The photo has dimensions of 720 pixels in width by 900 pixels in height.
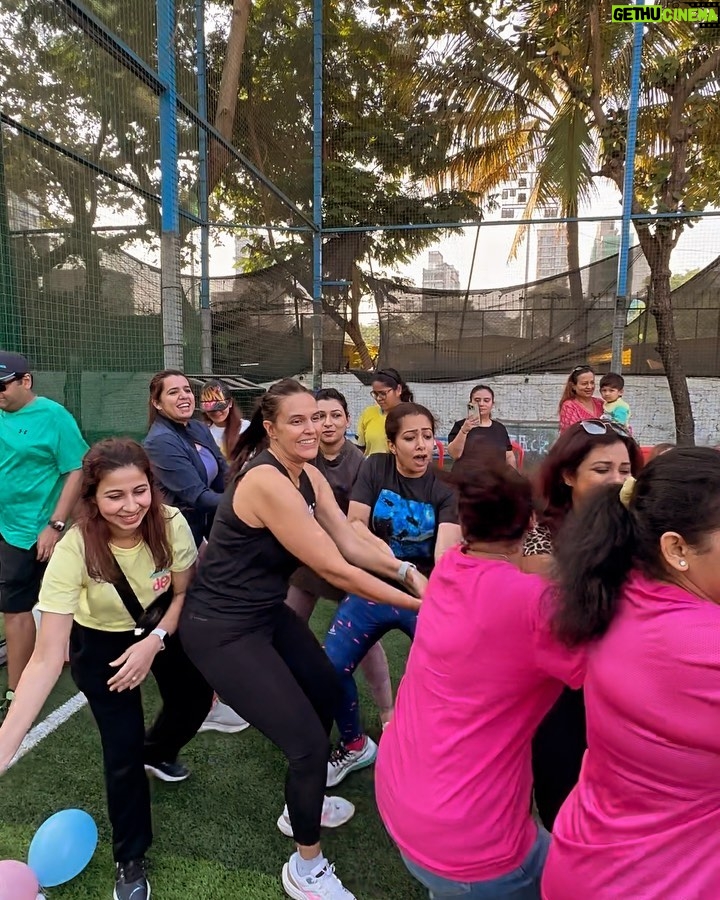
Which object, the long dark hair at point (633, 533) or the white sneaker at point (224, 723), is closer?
the long dark hair at point (633, 533)

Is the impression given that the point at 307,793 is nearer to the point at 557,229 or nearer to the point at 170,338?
the point at 170,338

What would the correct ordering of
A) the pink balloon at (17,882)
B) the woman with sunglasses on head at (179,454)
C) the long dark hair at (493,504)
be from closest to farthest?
1. the long dark hair at (493,504)
2. the pink balloon at (17,882)
3. the woman with sunglasses on head at (179,454)

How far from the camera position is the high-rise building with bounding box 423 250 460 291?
934cm

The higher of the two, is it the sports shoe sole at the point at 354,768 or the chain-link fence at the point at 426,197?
the chain-link fence at the point at 426,197

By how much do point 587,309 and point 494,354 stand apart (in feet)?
4.89

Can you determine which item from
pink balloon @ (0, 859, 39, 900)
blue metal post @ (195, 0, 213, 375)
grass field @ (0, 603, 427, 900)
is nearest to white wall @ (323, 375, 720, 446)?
blue metal post @ (195, 0, 213, 375)

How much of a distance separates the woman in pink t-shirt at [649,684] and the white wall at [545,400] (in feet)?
27.7

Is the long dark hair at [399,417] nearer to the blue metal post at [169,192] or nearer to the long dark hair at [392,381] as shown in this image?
the long dark hair at [392,381]

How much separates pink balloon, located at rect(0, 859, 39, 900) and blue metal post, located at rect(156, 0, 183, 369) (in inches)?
143

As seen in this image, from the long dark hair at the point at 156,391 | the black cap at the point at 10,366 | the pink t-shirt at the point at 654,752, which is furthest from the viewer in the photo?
the long dark hair at the point at 156,391

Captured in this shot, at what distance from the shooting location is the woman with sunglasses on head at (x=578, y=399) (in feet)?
16.2

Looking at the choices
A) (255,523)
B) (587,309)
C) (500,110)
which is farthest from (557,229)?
(255,523)

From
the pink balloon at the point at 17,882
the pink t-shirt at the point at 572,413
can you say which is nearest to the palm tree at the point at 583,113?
the pink t-shirt at the point at 572,413

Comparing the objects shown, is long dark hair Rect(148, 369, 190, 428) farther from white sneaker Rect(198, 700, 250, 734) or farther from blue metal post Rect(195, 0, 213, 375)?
blue metal post Rect(195, 0, 213, 375)
